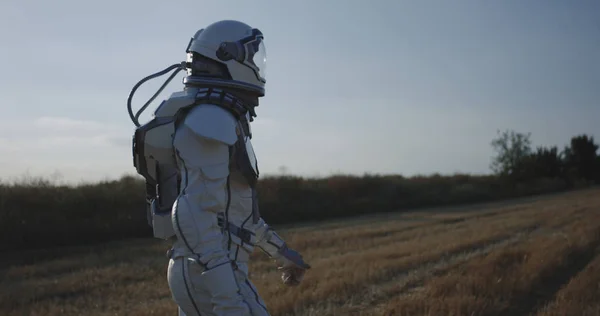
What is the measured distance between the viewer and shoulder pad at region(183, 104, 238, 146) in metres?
2.90

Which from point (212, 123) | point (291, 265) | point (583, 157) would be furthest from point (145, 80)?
point (583, 157)

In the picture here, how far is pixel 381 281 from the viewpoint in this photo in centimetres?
850

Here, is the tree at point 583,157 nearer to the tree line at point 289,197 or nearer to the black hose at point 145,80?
the tree line at point 289,197

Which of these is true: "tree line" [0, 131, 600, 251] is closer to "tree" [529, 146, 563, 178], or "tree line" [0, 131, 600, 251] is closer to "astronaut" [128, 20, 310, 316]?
"tree" [529, 146, 563, 178]

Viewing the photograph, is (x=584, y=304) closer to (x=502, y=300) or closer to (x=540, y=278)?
(x=502, y=300)

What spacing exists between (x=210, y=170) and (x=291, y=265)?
120 centimetres

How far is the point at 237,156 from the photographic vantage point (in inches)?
125

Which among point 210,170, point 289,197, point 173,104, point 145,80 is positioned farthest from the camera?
point 289,197

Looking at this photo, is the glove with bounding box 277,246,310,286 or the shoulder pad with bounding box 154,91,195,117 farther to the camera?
the glove with bounding box 277,246,310,286

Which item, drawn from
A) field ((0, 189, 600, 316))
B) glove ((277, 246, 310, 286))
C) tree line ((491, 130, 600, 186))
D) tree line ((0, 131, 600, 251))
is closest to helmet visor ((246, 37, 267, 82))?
glove ((277, 246, 310, 286))

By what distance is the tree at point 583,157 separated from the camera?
179ft

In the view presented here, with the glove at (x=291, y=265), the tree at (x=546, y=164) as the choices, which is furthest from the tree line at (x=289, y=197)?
the glove at (x=291, y=265)

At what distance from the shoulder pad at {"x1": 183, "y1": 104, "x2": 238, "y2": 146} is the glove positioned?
1116 mm

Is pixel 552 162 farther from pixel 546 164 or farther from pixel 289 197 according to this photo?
pixel 289 197
